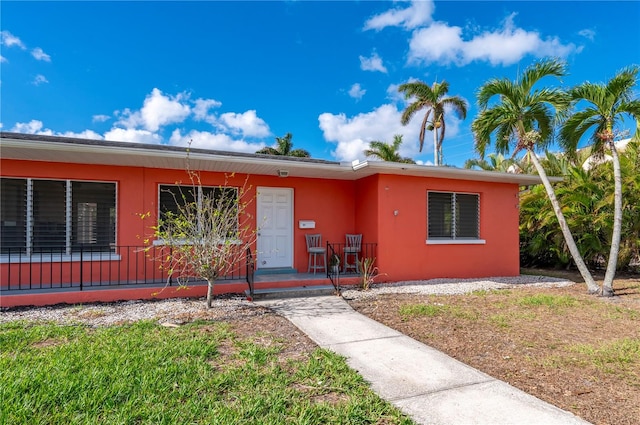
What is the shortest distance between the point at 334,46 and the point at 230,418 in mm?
13626

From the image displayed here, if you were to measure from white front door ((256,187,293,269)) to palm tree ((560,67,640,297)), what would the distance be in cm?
753

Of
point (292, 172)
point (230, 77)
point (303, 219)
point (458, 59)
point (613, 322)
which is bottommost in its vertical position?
point (613, 322)

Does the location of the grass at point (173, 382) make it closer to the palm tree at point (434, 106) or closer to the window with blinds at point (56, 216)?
the window with blinds at point (56, 216)

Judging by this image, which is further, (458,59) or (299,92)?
(299,92)

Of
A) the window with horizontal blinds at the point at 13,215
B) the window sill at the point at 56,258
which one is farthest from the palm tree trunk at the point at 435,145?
the window with horizontal blinds at the point at 13,215

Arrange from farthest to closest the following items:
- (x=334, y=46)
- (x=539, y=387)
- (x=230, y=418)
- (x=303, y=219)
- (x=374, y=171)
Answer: (x=334, y=46) → (x=303, y=219) → (x=374, y=171) → (x=539, y=387) → (x=230, y=418)

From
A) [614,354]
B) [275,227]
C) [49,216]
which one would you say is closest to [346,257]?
[275,227]

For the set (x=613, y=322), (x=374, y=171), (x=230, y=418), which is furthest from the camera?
(x=374, y=171)

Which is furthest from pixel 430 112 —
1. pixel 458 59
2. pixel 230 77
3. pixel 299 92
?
pixel 230 77

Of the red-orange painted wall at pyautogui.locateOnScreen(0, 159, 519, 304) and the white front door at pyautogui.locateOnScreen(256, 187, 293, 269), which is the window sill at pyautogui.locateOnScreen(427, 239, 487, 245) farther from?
the white front door at pyautogui.locateOnScreen(256, 187, 293, 269)

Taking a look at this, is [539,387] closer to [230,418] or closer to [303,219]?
[230,418]

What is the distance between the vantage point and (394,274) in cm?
918

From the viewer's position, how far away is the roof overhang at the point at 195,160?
21.1ft

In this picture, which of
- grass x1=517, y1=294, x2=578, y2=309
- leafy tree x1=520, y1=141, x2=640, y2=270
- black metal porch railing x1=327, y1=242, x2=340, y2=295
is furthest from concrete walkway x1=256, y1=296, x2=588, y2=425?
leafy tree x1=520, y1=141, x2=640, y2=270
